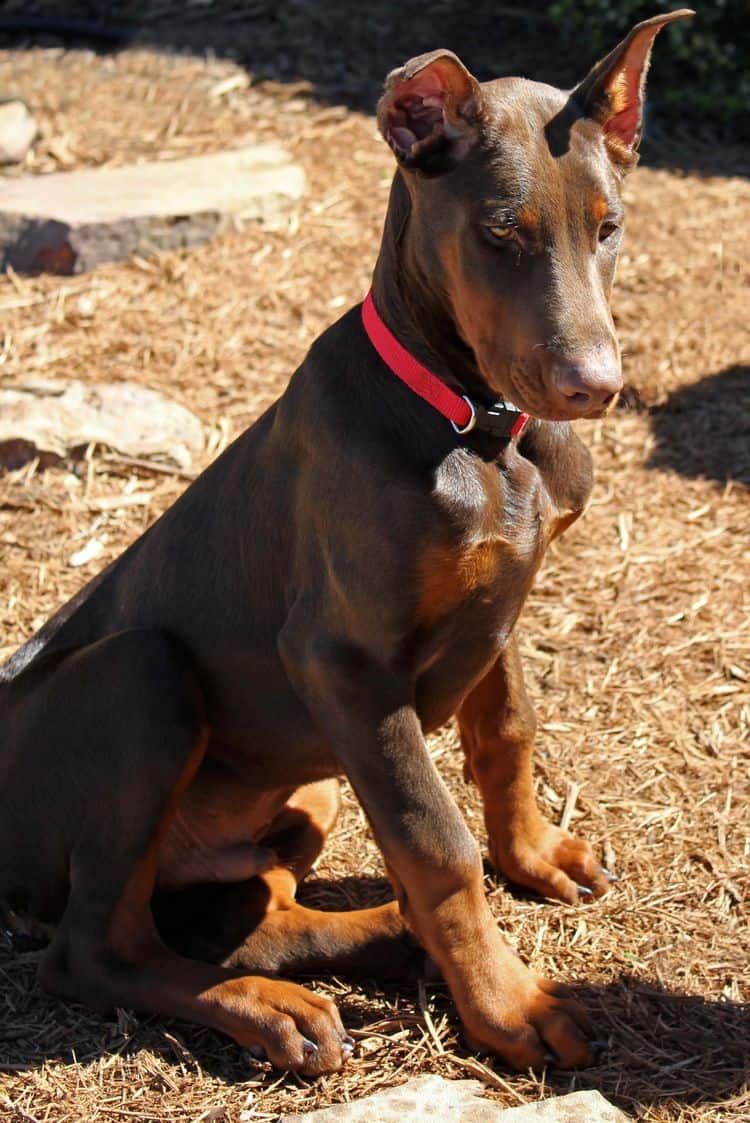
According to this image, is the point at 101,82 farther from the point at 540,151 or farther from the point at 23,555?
the point at 540,151

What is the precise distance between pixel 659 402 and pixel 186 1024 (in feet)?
12.2

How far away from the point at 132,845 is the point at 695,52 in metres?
7.11

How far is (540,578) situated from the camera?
5230mm

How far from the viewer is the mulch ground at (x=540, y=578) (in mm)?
3307

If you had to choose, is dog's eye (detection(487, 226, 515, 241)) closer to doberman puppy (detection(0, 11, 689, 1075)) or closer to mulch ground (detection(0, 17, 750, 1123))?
doberman puppy (detection(0, 11, 689, 1075))

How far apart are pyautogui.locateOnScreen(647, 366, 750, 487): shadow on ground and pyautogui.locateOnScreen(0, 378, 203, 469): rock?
1998mm

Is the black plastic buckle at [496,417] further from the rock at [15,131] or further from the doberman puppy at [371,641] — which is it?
the rock at [15,131]

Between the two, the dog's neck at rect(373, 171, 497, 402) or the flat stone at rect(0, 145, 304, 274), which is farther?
the flat stone at rect(0, 145, 304, 274)

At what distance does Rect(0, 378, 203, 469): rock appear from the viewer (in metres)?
5.65

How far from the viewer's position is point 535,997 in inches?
129

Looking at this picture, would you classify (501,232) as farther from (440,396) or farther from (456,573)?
(456,573)

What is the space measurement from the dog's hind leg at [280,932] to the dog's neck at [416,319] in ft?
4.65

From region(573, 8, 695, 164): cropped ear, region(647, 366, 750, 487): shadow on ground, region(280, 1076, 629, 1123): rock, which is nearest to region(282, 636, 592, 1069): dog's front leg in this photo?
region(280, 1076, 629, 1123): rock

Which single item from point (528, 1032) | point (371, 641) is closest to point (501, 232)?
point (371, 641)
